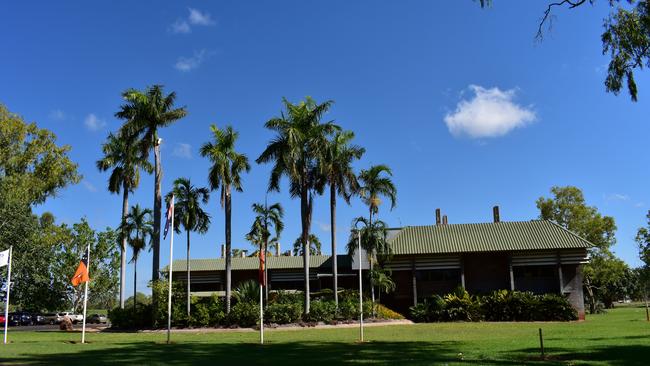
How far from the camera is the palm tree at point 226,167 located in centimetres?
3466

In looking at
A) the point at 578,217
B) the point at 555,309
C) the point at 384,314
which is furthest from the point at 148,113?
the point at 578,217

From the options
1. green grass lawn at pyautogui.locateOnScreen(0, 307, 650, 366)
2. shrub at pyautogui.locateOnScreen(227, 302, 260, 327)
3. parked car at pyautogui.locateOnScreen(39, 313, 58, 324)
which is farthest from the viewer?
parked car at pyautogui.locateOnScreen(39, 313, 58, 324)

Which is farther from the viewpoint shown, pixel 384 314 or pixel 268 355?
pixel 384 314

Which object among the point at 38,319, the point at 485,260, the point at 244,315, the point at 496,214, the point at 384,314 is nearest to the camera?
the point at 244,315

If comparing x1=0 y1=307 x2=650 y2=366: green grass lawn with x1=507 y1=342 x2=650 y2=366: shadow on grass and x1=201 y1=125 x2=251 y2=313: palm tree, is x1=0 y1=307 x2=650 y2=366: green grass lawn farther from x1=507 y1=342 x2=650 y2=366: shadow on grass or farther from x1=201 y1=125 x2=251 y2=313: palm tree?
x1=201 y1=125 x2=251 y2=313: palm tree

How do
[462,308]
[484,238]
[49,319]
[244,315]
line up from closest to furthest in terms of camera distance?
[244,315] < [462,308] < [484,238] < [49,319]

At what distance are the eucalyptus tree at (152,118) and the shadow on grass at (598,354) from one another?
26.9 metres

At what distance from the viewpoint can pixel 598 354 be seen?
1509cm

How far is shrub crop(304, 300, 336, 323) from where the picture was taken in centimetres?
3391

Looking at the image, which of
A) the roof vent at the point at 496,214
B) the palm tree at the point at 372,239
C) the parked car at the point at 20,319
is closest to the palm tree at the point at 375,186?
the palm tree at the point at 372,239

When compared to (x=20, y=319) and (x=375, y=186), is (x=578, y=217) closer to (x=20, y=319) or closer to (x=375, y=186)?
(x=375, y=186)

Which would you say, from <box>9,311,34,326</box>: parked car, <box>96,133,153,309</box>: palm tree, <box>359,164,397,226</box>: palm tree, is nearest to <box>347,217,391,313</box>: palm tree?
<box>359,164,397,226</box>: palm tree

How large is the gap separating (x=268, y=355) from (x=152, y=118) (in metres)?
24.9

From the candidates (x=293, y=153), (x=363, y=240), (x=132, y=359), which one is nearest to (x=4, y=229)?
(x=293, y=153)
